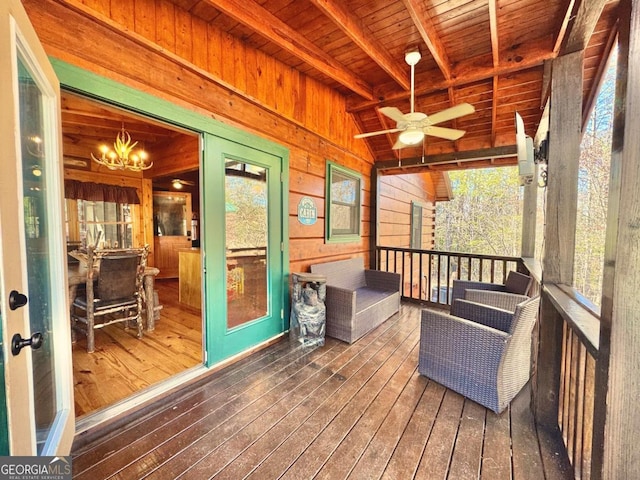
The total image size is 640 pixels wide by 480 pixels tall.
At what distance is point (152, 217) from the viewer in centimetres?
580

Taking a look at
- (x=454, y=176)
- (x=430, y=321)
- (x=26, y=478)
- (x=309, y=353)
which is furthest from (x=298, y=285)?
(x=454, y=176)

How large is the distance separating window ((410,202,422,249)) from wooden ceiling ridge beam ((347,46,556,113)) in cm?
433

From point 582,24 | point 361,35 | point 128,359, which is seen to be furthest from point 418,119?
point 128,359

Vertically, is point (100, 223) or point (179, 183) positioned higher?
point (179, 183)

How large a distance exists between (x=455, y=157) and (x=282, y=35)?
3145 millimetres

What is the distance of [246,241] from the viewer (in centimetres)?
268

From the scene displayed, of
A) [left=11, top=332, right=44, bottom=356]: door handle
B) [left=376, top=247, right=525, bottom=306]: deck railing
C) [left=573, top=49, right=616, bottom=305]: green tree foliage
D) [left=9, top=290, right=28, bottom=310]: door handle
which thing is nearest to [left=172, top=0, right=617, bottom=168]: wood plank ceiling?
[left=573, top=49, right=616, bottom=305]: green tree foliage

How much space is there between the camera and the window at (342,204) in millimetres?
3791

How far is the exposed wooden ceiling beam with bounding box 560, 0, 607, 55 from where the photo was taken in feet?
4.38

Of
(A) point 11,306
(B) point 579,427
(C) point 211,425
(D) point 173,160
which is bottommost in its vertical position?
(C) point 211,425

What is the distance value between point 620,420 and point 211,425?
1.97m

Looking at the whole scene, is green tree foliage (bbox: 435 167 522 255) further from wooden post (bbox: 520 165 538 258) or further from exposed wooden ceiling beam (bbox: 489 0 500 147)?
exposed wooden ceiling beam (bbox: 489 0 500 147)

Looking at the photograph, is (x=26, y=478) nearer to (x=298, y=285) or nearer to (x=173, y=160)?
(x=298, y=285)
